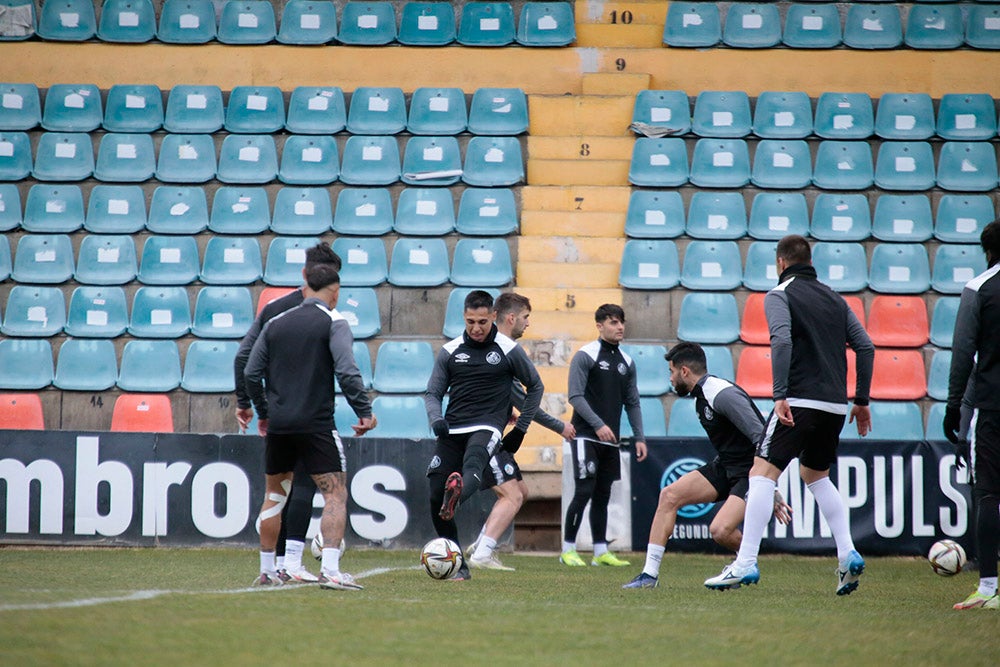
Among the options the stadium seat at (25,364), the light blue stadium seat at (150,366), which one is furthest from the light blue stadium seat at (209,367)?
the stadium seat at (25,364)

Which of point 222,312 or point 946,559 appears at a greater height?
point 222,312

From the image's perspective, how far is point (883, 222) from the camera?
14.1 metres

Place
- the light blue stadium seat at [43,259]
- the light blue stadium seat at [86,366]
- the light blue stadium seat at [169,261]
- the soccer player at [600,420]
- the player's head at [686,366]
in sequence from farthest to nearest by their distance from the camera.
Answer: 1. the light blue stadium seat at [43,259]
2. the light blue stadium seat at [169,261]
3. the light blue stadium seat at [86,366]
4. the soccer player at [600,420]
5. the player's head at [686,366]

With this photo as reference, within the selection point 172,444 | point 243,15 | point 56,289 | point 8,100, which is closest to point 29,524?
point 172,444

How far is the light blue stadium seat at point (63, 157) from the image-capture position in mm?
14547

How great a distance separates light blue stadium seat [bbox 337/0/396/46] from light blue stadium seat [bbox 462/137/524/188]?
7.04 feet

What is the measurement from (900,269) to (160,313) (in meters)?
8.27

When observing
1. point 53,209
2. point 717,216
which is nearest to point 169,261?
point 53,209

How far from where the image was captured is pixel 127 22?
1577 cm

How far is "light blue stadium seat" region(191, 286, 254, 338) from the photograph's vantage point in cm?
1318

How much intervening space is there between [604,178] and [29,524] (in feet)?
25.0

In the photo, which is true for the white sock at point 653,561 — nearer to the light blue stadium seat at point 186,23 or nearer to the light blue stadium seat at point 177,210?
the light blue stadium seat at point 177,210

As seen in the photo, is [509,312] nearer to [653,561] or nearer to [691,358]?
[691,358]

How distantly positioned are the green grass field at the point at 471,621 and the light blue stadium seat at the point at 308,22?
871 cm
